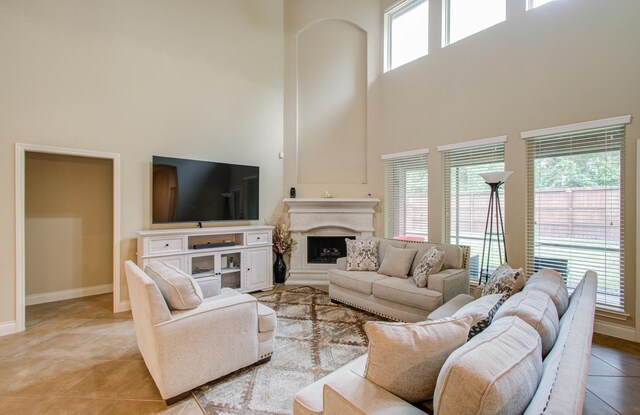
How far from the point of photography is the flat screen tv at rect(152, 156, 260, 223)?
166 inches

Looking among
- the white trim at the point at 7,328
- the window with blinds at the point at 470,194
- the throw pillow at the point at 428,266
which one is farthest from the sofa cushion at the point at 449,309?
the white trim at the point at 7,328

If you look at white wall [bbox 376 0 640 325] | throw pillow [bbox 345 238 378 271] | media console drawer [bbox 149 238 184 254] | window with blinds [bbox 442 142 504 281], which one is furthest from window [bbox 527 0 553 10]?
media console drawer [bbox 149 238 184 254]

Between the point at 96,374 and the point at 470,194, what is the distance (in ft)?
16.0

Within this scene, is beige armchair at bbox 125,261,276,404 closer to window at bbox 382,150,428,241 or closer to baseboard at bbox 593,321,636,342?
window at bbox 382,150,428,241

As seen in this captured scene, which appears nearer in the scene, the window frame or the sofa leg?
the sofa leg

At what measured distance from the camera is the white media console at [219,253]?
396 centimetres

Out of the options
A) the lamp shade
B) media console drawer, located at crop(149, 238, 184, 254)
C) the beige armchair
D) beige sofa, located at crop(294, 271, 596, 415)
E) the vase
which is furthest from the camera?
the vase

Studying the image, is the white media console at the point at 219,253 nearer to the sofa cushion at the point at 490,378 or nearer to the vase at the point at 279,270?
the vase at the point at 279,270

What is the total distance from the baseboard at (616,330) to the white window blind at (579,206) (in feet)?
0.65

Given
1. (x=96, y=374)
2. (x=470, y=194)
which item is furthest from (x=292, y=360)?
(x=470, y=194)

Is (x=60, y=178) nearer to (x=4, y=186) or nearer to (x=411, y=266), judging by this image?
(x=4, y=186)

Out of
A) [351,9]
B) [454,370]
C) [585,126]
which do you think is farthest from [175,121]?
[585,126]

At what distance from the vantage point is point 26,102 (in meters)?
3.40

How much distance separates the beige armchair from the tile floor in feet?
0.68
